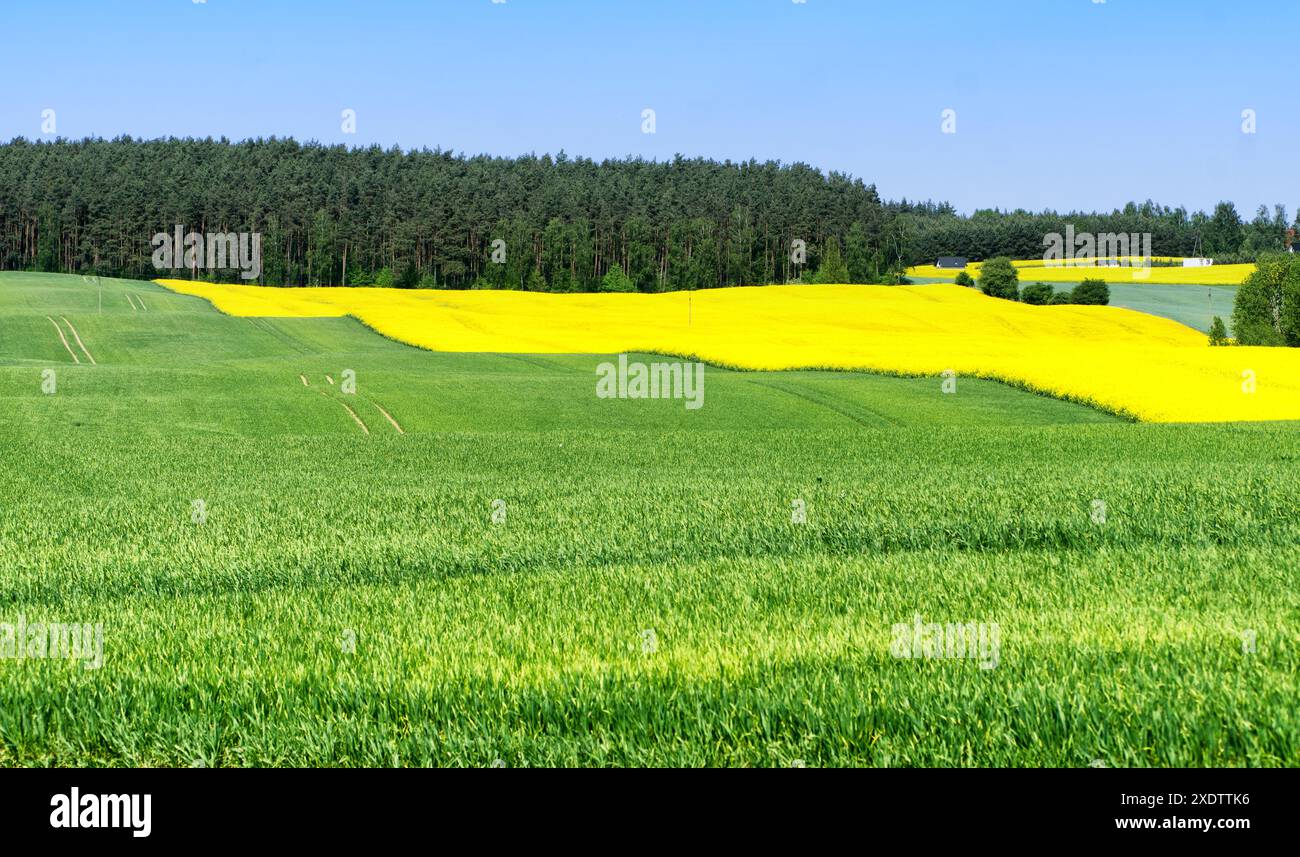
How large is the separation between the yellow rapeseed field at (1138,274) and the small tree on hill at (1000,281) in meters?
13.1

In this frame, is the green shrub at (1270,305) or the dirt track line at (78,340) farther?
the green shrub at (1270,305)

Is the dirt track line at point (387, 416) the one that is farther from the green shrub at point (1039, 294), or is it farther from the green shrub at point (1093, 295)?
the green shrub at point (1093, 295)

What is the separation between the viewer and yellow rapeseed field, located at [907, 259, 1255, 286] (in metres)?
151

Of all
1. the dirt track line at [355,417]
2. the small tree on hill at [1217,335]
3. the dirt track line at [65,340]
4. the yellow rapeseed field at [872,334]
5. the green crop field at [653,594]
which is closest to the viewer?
the green crop field at [653,594]

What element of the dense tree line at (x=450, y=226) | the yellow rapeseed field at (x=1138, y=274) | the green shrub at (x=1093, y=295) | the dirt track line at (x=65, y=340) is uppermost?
the dense tree line at (x=450, y=226)

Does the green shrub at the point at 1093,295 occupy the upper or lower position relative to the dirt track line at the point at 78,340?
upper

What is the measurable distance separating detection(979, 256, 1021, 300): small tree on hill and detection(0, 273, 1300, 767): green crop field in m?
94.4

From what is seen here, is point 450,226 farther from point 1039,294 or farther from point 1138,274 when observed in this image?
point 1138,274

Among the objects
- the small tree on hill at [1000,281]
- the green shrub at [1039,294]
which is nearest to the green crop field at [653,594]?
the green shrub at [1039,294]

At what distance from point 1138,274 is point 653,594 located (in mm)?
168391

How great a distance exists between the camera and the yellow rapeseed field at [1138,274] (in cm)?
15088

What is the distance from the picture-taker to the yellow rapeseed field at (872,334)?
47031 mm

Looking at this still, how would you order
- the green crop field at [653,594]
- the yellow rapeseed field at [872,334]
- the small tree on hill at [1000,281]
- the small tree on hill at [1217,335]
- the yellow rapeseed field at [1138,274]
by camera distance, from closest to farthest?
the green crop field at [653,594], the yellow rapeseed field at [872,334], the small tree on hill at [1217,335], the small tree on hill at [1000,281], the yellow rapeseed field at [1138,274]
